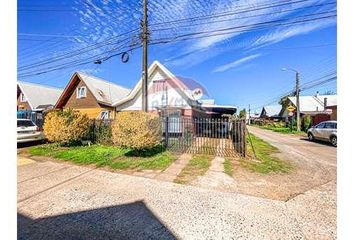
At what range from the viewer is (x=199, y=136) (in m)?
12.2

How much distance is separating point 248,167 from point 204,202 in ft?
12.7

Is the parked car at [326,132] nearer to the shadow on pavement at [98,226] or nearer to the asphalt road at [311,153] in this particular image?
the asphalt road at [311,153]

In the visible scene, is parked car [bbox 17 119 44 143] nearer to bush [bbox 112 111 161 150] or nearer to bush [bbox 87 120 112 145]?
bush [bbox 87 120 112 145]

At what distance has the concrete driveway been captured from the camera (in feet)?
13.0

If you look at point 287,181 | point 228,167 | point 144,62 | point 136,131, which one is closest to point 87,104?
point 144,62

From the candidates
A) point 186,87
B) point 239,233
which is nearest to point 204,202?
point 239,233

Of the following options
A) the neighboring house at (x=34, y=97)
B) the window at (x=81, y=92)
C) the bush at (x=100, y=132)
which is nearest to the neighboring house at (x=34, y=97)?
the neighboring house at (x=34, y=97)

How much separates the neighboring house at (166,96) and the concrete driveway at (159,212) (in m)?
11.5

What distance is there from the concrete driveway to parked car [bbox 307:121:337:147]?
1090 cm

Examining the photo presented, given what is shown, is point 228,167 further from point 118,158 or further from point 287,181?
point 118,158

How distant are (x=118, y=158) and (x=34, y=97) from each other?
86.2 ft

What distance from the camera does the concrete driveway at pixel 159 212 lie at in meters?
3.97
